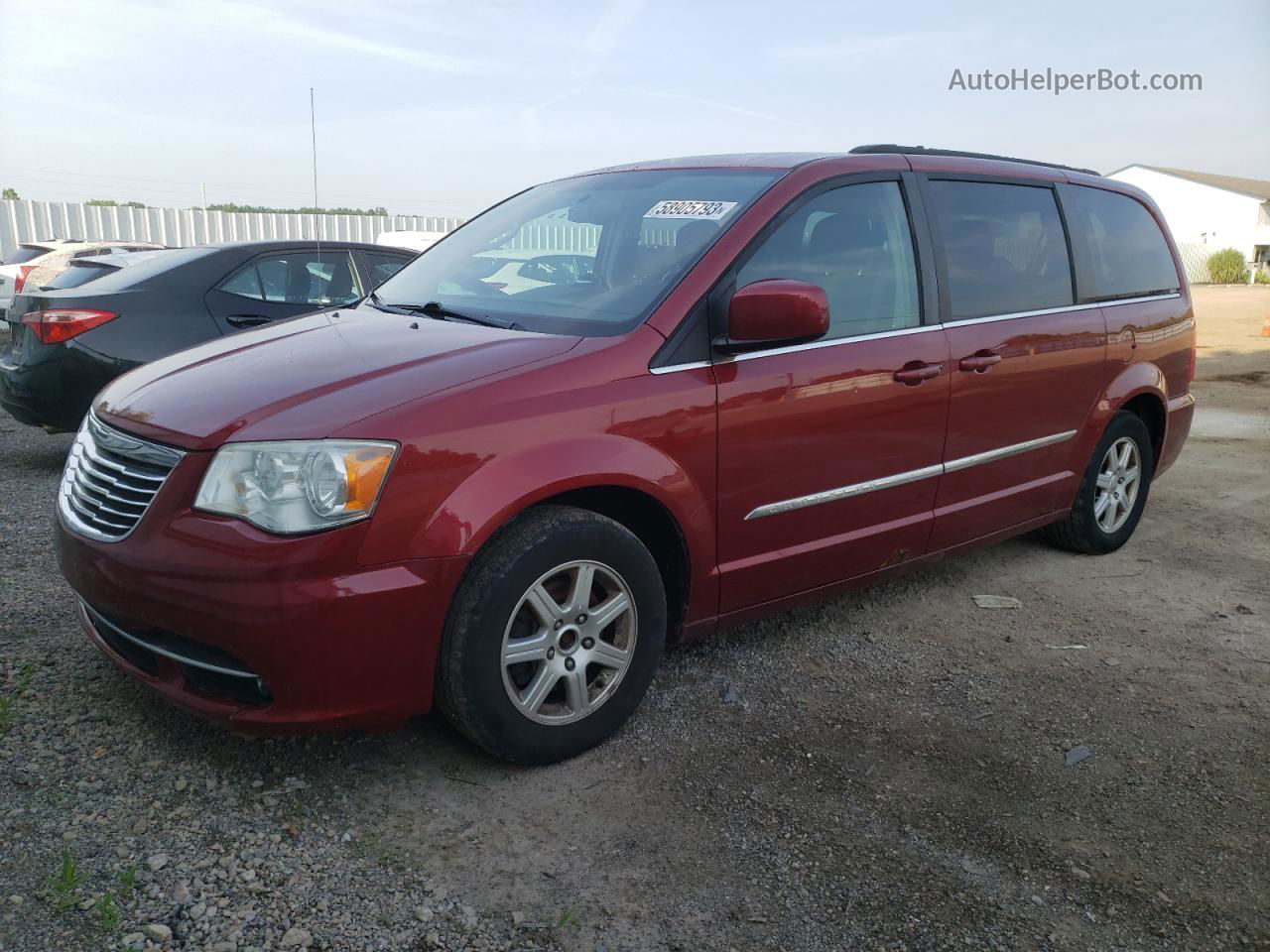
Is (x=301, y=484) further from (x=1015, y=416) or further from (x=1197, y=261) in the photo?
(x=1197, y=261)

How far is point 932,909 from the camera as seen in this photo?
2.35 metres

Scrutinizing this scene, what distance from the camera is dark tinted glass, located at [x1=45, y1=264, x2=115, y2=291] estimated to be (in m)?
6.79

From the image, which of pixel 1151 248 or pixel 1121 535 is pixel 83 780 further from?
pixel 1151 248

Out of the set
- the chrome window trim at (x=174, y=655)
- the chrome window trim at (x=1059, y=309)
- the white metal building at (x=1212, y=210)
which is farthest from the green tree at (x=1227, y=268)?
the chrome window trim at (x=174, y=655)

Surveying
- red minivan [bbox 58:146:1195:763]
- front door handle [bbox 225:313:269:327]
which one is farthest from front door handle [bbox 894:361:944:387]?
front door handle [bbox 225:313:269:327]

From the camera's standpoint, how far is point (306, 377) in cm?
280

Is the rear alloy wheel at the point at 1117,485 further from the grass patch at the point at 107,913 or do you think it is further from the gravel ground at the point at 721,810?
the grass patch at the point at 107,913

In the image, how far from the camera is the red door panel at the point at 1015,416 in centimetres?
393

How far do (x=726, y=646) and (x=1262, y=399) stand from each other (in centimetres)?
928

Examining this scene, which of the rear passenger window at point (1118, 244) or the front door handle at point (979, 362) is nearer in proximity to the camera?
the front door handle at point (979, 362)

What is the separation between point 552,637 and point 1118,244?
3.74 metres

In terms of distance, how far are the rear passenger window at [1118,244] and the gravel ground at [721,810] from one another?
177 cm

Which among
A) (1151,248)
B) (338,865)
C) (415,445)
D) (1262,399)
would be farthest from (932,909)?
(1262,399)

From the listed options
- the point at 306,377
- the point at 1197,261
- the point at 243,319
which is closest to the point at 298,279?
the point at 243,319
